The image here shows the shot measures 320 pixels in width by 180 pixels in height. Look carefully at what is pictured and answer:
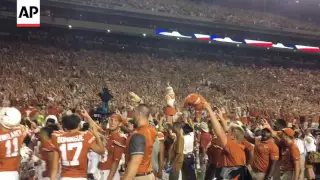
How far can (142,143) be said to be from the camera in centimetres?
Answer: 477

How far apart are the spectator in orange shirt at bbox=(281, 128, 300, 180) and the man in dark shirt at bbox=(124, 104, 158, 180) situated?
138 inches

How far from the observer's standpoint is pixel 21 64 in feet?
76.4

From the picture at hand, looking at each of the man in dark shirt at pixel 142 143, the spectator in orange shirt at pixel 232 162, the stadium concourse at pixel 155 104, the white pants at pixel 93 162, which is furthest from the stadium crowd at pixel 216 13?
the man in dark shirt at pixel 142 143

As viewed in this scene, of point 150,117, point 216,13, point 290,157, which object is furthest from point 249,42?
point 290,157

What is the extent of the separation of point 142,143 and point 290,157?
4.40 meters

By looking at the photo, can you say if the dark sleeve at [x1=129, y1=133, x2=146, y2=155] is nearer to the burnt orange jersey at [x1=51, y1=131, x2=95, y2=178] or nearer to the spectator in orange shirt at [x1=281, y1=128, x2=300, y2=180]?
the burnt orange jersey at [x1=51, y1=131, x2=95, y2=178]

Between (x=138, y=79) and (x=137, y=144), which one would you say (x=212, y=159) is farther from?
(x=138, y=79)

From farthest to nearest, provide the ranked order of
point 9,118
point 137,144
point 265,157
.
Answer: point 265,157 < point 9,118 < point 137,144

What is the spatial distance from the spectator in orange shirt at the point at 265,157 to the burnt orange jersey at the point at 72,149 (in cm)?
332

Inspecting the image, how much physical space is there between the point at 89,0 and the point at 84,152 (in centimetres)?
2402

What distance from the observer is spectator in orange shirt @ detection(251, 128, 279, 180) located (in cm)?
788

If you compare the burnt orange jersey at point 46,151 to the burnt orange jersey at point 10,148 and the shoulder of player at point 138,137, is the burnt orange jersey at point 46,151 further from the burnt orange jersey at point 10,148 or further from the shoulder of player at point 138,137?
the shoulder of player at point 138,137

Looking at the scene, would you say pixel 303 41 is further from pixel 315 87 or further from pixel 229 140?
pixel 229 140

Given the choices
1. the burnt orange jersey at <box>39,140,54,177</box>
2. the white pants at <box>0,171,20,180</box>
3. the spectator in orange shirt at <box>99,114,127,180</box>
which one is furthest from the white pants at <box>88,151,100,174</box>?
the white pants at <box>0,171,20,180</box>
